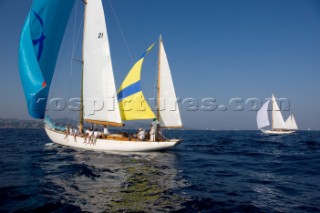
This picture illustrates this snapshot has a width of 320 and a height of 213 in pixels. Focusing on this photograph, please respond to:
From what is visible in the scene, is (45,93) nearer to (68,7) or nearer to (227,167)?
(68,7)

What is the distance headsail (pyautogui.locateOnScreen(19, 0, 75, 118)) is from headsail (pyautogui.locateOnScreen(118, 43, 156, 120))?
6.87 meters

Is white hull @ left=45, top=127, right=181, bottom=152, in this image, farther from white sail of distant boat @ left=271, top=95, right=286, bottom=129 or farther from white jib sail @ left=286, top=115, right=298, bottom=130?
white jib sail @ left=286, top=115, right=298, bottom=130

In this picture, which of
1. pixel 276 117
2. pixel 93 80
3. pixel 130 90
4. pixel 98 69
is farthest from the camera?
Answer: pixel 276 117

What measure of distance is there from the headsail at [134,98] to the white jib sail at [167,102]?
5.14 feet

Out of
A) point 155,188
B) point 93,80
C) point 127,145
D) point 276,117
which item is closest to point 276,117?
point 276,117

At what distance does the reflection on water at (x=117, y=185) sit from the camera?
777 cm

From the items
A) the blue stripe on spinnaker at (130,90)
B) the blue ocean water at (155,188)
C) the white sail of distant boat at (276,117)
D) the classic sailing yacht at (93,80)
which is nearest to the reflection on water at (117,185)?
the blue ocean water at (155,188)

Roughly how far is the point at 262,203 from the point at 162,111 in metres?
15.8

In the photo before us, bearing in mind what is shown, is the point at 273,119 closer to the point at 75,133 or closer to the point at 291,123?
the point at 291,123

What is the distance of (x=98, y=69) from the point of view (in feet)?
74.9

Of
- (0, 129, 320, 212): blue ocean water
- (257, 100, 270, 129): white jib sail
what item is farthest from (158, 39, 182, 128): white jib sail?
(257, 100, 270, 129): white jib sail

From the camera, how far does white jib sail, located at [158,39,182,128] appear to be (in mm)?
23320

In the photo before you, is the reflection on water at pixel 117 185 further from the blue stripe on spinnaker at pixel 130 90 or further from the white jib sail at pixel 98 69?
the blue stripe on spinnaker at pixel 130 90

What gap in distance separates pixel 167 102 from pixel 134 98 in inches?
128
